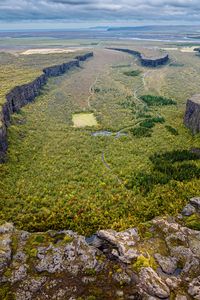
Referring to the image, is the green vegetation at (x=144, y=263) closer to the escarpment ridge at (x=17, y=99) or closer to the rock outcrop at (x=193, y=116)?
the escarpment ridge at (x=17, y=99)

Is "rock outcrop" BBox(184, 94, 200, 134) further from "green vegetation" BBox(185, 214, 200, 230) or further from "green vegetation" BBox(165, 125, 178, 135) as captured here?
"green vegetation" BBox(185, 214, 200, 230)

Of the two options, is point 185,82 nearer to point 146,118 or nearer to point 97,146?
point 146,118

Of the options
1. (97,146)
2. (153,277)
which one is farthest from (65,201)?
(97,146)

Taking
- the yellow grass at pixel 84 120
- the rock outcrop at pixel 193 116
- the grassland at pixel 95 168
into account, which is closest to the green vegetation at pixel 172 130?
the grassland at pixel 95 168

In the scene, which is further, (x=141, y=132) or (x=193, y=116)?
(x=141, y=132)

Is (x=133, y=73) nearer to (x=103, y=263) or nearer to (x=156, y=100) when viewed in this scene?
(x=156, y=100)

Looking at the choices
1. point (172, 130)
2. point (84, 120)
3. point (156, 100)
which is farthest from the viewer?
point (156, 100)

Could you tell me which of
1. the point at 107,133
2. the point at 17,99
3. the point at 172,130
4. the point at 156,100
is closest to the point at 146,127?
the point at 172,130
